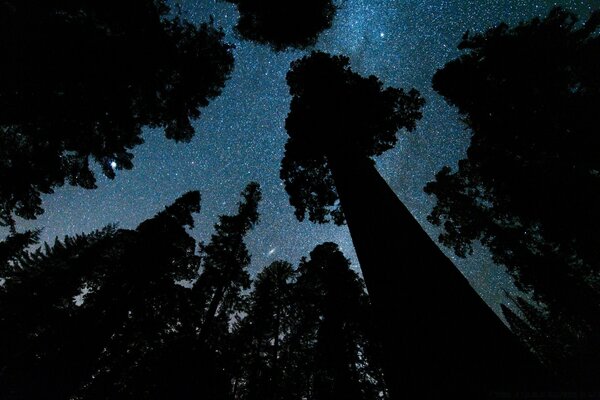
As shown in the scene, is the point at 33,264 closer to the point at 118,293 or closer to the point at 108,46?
the point at 118,293

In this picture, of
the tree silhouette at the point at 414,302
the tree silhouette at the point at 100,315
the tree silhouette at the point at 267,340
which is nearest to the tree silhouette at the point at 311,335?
the tree silhouette at the point at 267,340

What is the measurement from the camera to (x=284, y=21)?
1423cm

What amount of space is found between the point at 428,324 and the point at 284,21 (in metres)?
14.6

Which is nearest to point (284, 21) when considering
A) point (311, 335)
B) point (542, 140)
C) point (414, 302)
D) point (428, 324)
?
point (542, 140)

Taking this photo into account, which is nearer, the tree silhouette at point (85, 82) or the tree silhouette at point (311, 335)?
the tree silhouette at point (85, 82)

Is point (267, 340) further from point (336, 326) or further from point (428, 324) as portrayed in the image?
point (428, 324)

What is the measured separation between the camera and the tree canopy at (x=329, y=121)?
838 centimetres

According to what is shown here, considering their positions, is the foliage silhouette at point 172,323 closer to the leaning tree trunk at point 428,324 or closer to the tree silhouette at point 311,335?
the tree silhouette at point 311,335

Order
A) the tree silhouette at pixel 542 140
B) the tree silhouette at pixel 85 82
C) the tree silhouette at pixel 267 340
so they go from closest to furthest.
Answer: the tree silhouette at pixel 85 82 → the tree silhouette at pixel 542 140 → the tree silhouette at pixel 267 340

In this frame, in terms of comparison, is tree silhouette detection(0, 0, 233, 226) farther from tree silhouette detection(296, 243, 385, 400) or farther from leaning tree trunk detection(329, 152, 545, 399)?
tree silhouette detection(296, 243, 385, 400)

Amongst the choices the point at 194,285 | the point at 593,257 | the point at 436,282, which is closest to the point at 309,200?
the point at 436,282

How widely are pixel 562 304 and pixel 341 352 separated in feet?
39.5

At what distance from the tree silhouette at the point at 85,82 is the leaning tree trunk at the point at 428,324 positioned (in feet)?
28.8

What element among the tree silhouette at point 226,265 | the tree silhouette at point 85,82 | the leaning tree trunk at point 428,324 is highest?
the tree silhouette at point 226,265
